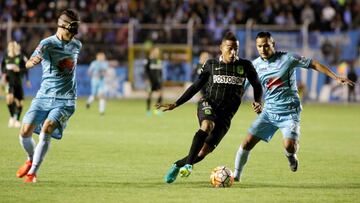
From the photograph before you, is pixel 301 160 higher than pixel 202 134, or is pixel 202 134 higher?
pixel 202 134

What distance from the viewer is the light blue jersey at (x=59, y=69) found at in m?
11.4

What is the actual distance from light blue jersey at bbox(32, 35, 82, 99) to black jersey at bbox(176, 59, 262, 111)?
5.53ft

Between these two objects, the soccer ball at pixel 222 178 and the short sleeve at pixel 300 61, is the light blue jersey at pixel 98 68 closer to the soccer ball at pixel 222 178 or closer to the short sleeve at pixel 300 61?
the short sleeve at pixel 300 61

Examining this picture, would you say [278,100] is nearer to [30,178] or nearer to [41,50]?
[41,50]

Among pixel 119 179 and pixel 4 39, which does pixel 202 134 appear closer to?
pixel 119 179

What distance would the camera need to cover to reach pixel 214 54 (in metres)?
37.5

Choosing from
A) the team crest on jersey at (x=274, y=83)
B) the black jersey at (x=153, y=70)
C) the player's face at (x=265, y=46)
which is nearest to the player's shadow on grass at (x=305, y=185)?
the team crest on jersey at (x=274, y=83)

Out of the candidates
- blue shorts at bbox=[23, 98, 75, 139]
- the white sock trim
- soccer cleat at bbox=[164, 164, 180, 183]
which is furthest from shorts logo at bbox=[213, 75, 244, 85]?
the white sock trim

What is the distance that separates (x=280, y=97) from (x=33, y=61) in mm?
3752

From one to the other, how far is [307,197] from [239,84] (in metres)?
2.10

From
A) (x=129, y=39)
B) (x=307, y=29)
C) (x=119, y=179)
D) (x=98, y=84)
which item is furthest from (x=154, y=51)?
(x=119, y=179)

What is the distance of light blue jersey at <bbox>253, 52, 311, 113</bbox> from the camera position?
11.9 meters

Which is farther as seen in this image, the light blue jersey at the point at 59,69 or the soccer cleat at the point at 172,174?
the soccer cleat at the point at 172,174

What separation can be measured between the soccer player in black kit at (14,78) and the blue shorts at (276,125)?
37.1ft
